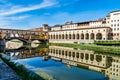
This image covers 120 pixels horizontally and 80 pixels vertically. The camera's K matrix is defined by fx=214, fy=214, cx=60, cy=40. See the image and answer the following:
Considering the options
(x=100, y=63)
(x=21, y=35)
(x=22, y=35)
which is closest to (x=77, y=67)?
(x=100, y=63)

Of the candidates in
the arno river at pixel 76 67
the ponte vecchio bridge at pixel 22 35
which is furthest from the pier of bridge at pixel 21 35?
the arno river at pixel 76 67

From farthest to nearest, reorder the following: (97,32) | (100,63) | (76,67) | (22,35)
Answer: (22,35) < (97,32) < (100,63) < (76,67)

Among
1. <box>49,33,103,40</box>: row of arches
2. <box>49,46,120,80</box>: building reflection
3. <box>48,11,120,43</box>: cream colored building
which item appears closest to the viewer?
<box>49,46,120,80</box>: building reflection

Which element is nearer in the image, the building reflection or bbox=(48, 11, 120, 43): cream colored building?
the building reflection

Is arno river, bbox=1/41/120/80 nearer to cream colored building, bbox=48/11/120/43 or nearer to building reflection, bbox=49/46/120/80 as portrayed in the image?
building reflection, bbox=49/46/120/80

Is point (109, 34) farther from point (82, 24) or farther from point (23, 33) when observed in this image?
point (23, 33)

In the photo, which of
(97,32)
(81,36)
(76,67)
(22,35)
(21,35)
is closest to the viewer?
(76,67)

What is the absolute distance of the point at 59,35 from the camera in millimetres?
106062

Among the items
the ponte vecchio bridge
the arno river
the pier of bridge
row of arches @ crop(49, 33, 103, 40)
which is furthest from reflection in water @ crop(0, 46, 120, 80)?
the ponte vecchio bridge

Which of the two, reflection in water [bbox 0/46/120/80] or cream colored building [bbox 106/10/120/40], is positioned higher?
cream colored building [bbox 106/10/120/40]

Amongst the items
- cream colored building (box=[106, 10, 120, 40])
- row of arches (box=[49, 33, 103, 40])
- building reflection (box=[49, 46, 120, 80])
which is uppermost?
cream colored building (box=[106, 10, 120, 40])

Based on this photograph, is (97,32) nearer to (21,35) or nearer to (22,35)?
(22,35)

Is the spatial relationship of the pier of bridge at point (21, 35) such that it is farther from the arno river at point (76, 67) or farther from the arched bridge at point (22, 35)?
the arno river at point (76, 67)

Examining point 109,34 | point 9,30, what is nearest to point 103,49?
point 109,34
